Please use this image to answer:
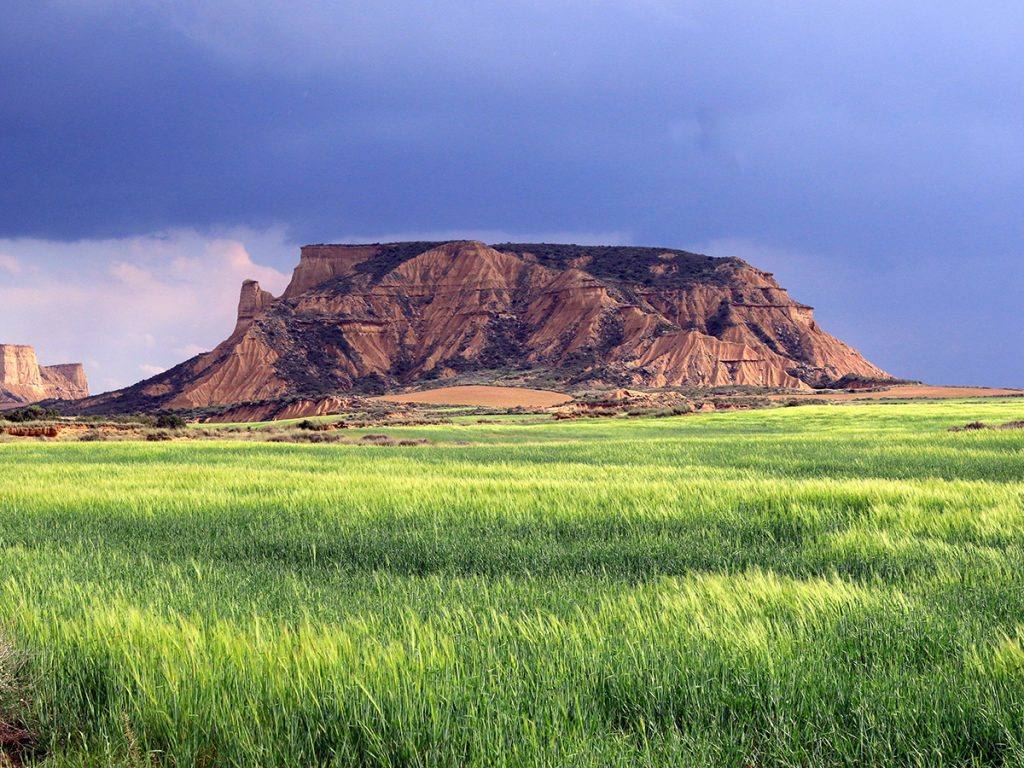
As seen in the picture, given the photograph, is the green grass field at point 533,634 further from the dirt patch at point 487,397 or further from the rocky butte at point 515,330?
the rocky butte at point 515,330

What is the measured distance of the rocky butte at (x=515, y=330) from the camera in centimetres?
14712

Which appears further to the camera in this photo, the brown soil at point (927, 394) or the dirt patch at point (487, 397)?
the dirt patch at point (487, 397)

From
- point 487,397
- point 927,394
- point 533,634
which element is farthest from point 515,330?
point 533,634

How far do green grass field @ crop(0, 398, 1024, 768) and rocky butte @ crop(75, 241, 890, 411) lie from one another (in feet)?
406

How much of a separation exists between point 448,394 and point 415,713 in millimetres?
117686

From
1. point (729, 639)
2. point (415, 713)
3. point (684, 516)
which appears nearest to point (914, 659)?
point (729, 639)

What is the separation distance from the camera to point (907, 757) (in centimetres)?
299

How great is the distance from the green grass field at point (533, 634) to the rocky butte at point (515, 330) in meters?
124

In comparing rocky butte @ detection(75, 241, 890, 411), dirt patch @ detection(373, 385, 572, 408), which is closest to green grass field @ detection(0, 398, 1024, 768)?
dirt patch @ detection(373, 385, 572, 408)

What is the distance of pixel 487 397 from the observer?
380 feet

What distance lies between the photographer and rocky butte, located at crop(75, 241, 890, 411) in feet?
483

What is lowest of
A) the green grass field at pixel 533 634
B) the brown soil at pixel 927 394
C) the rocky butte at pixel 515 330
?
the green grass field at pixel 533 634

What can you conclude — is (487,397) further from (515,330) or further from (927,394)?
(927,394)

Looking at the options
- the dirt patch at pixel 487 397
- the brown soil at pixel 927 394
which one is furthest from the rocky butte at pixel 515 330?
the brown soil at pixel 927 394
